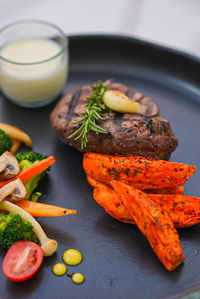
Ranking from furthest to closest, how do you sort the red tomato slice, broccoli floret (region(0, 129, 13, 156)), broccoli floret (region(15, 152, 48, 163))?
broccoli floret (region(0, 129, 13, 156))
broccoli floret (region(15, 152, 48, 163))
the red tomato slice

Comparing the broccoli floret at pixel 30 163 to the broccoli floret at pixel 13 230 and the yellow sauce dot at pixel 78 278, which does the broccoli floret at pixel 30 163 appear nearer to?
the broccoli floret at pixel 13 230

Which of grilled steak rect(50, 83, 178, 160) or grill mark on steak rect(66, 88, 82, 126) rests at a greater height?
grilled steak rect(50, 83, 178, 160)

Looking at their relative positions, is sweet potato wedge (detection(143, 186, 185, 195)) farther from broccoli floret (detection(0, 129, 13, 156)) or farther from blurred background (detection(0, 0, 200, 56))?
blurred background (detection(0, 0, 200, 56))

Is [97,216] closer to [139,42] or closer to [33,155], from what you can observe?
[33,155]

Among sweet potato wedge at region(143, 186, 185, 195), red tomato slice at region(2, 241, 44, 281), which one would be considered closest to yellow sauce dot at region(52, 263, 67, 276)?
red tomato slice at region(2, 241, 44, 281)

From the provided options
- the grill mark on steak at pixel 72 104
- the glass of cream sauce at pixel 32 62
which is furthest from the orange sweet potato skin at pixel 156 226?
the glass of cream sauce at pixel 32 62

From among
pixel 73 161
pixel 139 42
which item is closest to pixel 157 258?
pixel 73 161

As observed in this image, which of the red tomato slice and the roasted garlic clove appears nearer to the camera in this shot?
the red tomato slice

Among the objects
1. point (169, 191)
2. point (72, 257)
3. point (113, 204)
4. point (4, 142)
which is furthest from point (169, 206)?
point (4, 142)
